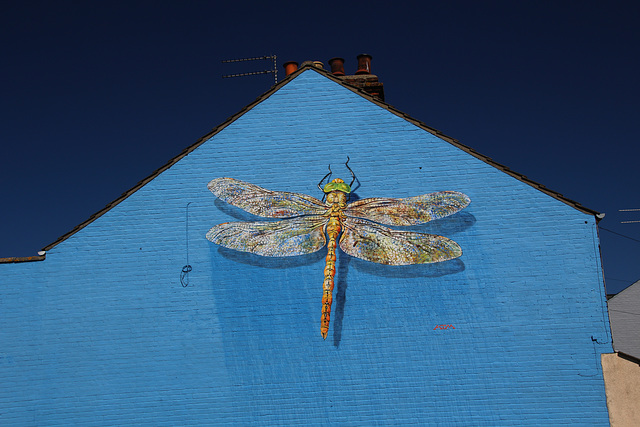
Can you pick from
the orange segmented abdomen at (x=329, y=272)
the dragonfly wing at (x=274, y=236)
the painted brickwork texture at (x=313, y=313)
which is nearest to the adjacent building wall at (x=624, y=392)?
the painted brickwork texture at (x=313, y=313)

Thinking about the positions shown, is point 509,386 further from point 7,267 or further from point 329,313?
point 7,267

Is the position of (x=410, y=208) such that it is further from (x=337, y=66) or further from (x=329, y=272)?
(x=337, y=66)

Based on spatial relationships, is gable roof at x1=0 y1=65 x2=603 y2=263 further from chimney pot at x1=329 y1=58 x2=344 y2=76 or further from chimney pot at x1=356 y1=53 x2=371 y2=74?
chimney pot at x1=356 y1=53 x2=371 y2=74

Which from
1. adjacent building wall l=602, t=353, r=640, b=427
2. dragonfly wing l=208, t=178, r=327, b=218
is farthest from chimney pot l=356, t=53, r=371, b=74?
adjacent building wall l=602, t=353, r=640, b=427

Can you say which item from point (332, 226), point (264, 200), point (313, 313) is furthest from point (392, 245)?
point (264, 200)

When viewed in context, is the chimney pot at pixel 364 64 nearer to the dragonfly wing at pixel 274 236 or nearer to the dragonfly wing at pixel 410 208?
the dragonfly wing at pixel 410 208

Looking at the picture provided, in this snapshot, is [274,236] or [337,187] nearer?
[274,236]
